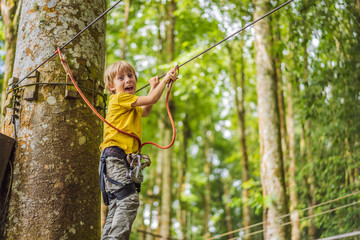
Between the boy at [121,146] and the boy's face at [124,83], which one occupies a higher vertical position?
the boy's face at [124,83]

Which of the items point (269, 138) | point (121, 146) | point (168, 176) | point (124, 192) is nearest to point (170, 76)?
point (121, 146)

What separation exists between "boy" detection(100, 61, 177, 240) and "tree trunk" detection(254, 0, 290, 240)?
157 inches

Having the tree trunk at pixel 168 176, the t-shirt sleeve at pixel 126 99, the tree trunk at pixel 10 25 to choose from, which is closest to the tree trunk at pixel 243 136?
the tree trunk at pixel 168 176

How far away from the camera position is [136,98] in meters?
2.44

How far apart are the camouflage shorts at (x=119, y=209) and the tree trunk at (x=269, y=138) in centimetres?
411

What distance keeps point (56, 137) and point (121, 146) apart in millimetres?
438

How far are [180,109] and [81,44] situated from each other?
13774 millimetres

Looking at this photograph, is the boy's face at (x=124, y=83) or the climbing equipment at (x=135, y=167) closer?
the climbing equipment at (x=135, y=167)

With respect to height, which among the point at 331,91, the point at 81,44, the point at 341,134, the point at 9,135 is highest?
the point at 331,91

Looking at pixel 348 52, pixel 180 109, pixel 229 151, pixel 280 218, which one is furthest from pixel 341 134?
pixel 229 151

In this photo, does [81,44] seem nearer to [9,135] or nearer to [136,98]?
[136,98]

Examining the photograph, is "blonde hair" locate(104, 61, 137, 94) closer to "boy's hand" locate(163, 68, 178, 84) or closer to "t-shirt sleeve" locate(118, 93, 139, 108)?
"t-shirt sleeve" locate(118, 93, 139, 108)

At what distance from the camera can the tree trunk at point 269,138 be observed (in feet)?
19.3

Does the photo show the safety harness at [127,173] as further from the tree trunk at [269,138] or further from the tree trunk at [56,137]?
the tree trunk at [269,138]
